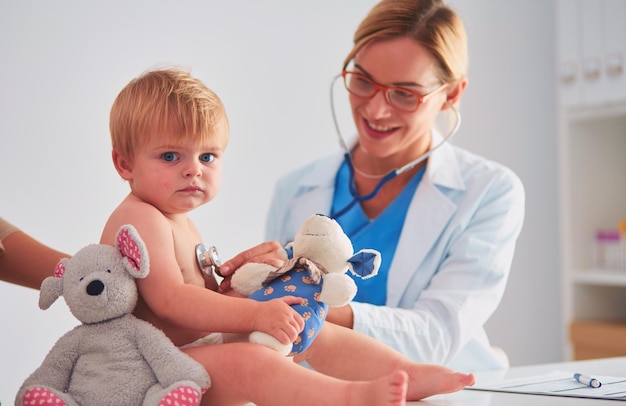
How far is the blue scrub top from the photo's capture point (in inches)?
66.6

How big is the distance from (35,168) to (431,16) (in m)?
1.10

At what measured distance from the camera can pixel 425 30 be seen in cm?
167

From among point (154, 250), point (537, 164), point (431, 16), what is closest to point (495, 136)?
point (537, 164)

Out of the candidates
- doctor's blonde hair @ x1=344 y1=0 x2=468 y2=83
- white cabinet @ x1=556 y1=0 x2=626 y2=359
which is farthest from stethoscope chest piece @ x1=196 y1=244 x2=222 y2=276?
white cabinet @ x1=556 y1=0 x2=626 y2=359

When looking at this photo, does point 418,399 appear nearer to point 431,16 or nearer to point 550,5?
point 431,16

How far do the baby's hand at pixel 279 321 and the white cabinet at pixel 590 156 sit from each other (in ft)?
7.13

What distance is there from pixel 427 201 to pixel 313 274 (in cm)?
87

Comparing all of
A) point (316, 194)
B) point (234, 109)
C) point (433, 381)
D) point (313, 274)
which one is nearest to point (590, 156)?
point (234, 109)

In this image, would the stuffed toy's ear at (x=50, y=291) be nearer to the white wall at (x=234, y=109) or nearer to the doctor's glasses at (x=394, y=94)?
the white wall at (x=234, y=109)

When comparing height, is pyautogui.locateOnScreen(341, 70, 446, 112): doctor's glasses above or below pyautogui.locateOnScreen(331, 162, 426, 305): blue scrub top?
above

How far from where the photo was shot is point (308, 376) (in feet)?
2.58

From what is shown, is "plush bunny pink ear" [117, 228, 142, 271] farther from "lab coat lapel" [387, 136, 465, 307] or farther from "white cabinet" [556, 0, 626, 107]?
"white cabinet" [556, 0, 626, 107]

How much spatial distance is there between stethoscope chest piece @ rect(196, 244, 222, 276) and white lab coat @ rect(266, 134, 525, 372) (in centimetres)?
57

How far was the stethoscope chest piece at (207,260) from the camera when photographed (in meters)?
0.95
